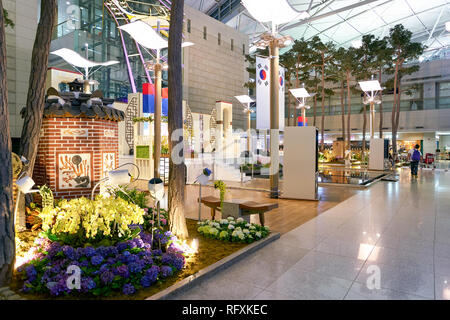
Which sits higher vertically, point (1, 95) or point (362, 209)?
point (1, 95)

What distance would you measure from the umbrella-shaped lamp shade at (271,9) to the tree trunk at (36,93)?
5169mm

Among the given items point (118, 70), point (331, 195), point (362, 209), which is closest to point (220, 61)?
point (118, 70)

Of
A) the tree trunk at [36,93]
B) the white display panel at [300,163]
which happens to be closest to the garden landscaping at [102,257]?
the tree trunk at [36,93]

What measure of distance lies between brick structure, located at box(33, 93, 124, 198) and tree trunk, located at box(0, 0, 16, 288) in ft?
6.68

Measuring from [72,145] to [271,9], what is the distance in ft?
20.5

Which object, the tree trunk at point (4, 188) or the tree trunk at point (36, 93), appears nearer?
the tree trunk at point (4, 188)

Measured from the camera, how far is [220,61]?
100 feet

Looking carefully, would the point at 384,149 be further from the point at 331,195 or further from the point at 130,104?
the point at 130,104

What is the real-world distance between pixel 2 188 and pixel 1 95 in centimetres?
84

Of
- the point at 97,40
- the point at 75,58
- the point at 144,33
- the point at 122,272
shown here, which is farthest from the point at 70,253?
the point at 97,40

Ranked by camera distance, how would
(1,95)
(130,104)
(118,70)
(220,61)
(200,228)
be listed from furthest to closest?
(220,61), (118,70), (130,104), (200,228), (1,95)

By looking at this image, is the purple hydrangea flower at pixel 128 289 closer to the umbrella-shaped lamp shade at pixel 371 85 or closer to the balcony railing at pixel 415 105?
the umbrella-shaped lamp shade at pixel 371 85

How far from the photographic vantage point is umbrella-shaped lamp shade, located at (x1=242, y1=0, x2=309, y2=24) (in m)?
8.10

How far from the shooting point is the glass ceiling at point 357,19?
29609 mm
